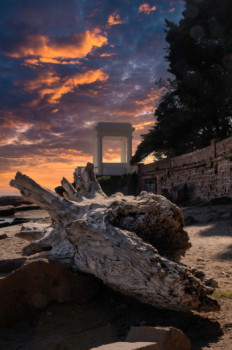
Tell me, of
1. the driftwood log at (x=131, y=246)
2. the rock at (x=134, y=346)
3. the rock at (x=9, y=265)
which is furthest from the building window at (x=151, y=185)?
the rock at (x=134, y=346)

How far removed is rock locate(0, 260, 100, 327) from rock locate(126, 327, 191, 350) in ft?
3.17

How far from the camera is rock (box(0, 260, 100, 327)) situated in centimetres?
235

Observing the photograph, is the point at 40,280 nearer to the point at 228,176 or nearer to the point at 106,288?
the point at 106,288

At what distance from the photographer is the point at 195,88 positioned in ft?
61.0

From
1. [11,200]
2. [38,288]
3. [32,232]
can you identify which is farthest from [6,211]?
[38,288]

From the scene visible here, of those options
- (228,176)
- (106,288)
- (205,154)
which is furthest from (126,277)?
(205,154)

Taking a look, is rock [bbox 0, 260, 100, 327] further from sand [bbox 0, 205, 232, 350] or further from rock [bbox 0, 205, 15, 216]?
rock [bbox 0, 205, 15, 216]

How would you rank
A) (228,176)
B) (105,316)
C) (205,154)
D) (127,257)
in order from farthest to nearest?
(205,154), (228,176), (105,316), (127,257)

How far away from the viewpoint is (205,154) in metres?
13.8

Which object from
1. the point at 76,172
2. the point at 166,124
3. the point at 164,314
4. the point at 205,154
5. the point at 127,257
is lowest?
the point at 164,314

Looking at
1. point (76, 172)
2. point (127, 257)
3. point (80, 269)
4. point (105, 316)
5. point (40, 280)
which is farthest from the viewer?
point (76, 172)

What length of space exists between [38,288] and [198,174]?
43.3ft

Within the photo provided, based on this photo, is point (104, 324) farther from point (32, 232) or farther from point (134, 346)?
point (32, 232)

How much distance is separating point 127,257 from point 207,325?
2.46 ft
